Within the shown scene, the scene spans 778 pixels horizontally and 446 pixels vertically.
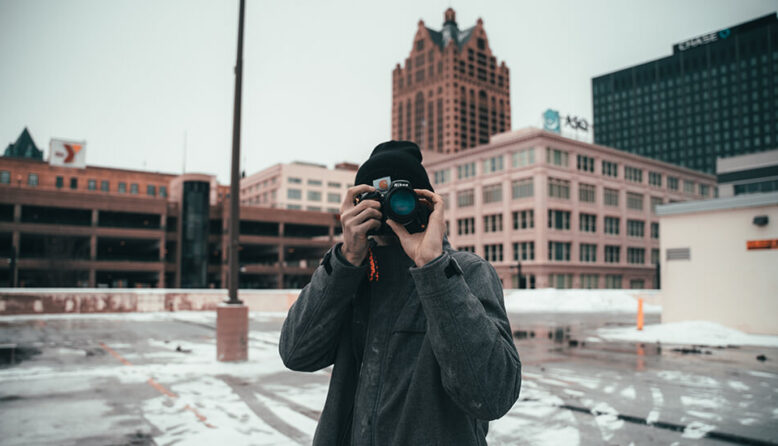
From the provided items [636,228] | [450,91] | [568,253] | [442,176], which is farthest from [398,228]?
[450,91]

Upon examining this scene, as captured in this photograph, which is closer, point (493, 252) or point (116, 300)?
point (116, 300)

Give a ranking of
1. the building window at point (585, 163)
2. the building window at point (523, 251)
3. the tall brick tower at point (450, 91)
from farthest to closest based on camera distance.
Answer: the tall brick tower at point (450, 91) < the building window at point (585, 163) < the building window at point (523, 251)

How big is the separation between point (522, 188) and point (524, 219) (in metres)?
3.93

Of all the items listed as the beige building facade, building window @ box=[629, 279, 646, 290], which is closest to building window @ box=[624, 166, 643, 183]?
building window @ box=[629, 279, 646, 290]

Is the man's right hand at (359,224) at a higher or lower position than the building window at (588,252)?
lower

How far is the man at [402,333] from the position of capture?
162 cm

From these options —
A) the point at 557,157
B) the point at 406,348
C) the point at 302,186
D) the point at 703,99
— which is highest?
the point at 703,99

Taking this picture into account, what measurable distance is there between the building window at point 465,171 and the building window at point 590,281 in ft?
65.5

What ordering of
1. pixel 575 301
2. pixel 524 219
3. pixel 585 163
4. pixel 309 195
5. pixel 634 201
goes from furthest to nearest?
pixel 309 195, pixel 634 201, pixel 585 163, pixel 524 219, pixel 575 301

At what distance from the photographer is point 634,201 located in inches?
2972

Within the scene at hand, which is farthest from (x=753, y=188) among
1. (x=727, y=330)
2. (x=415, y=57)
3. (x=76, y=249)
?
(x=415, y=57)

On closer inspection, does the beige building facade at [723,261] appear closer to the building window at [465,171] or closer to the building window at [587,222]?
the building window at [587,222]

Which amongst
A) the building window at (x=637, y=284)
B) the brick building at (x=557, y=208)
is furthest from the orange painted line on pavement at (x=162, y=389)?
the building window at (x=637, y=284)

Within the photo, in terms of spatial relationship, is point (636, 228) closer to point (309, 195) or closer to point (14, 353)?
point (309, 195)
